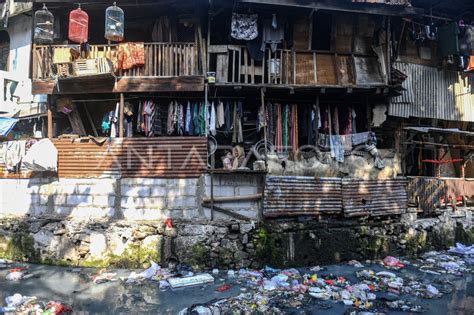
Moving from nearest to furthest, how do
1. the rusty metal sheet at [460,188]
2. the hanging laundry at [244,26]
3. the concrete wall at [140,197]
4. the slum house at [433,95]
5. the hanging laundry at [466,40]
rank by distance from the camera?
1. the concrete wall at [140,197]
2. the hanging laundry at [244,26]
3. the slum house at [433,95]
4. the hanging laundry at [466,40]
5. the rusty metal sheet at [460,188]

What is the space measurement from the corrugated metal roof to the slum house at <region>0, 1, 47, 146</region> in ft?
42.4

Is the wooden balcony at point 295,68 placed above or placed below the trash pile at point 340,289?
above

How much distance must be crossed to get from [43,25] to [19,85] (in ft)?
13.0

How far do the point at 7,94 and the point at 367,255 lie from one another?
45.8 ft

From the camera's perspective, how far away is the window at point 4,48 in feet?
44.3

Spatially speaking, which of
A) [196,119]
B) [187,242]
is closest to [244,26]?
[196,119]

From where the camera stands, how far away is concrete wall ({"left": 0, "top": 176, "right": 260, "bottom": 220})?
30.0 ft

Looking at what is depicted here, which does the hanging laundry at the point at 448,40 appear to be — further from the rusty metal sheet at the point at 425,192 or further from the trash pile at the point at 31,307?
the trash pile at the point at 31,307

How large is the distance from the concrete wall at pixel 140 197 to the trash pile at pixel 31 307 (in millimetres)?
2960

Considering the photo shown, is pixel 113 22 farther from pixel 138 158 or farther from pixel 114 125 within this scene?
pixel 138 158

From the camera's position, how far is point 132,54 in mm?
9805

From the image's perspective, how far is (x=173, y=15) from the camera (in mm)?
10484

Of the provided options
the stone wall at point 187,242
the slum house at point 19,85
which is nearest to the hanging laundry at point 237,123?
the stone wall at point 187,242

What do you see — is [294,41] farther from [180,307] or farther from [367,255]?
[180,307]
